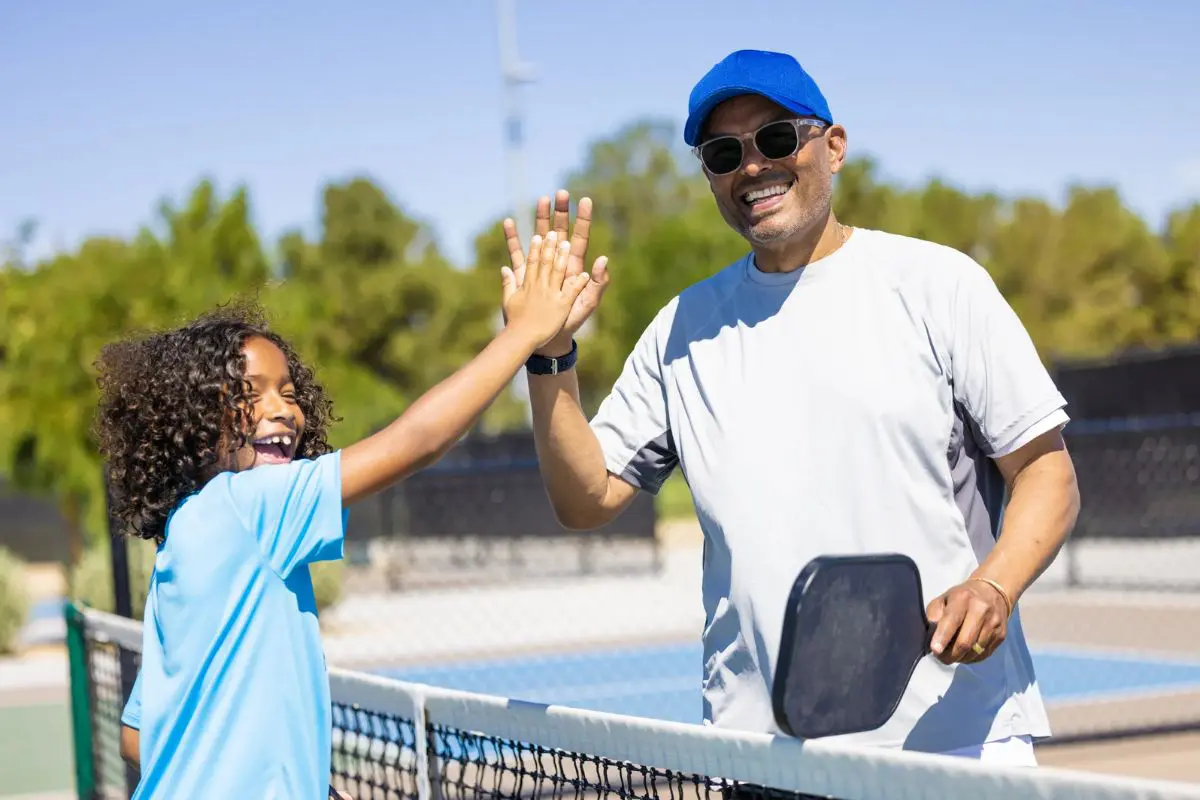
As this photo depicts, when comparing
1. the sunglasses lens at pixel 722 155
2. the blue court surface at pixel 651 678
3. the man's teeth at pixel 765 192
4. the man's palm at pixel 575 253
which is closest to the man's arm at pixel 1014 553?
the man's teeth at pixel 765 192

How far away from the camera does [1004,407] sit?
8.43 ft

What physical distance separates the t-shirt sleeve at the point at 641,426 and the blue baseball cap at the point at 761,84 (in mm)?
438

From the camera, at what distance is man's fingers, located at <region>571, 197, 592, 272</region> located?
114 inches

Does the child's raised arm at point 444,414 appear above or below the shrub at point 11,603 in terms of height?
above

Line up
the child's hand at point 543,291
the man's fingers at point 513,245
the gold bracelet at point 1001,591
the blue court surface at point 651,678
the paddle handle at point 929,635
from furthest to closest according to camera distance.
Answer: the blue court surface at point 651,678
the man's fingers at point 513,245
the child's hand at point 543,291
the gold bracelet at point 1001,591
the paddle handle at point 929,635

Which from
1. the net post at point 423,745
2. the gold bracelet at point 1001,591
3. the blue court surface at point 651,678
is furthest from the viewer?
the blue court surface at point 651,678

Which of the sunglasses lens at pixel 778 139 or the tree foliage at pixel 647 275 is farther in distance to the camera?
the tree foliage at pixel 647 275

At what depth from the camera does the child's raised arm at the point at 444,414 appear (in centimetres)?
253

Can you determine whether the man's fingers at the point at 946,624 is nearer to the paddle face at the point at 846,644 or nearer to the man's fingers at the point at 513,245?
the paddle face at the point at 846,644

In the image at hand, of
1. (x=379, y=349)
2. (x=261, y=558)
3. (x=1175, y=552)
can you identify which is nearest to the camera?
(x=261, y=558)

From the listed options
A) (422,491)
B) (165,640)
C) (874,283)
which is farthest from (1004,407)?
(422,491)

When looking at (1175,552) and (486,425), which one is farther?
(486,425)

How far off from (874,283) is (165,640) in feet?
4.25

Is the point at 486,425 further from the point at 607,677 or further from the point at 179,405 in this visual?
the point at 179,405
